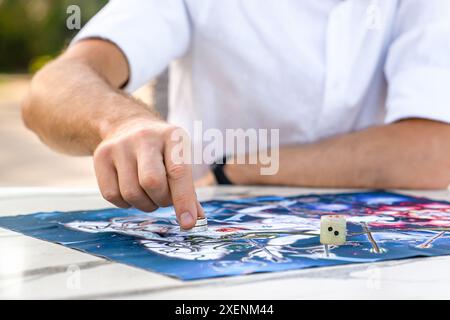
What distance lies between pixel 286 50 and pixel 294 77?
0.17 feet

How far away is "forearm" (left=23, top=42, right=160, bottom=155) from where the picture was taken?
113 cm

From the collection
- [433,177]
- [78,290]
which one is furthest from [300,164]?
[78,290]

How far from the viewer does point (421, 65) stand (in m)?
1.53

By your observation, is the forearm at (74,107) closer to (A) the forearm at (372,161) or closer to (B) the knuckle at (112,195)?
(B) the knuckle at (112,195)

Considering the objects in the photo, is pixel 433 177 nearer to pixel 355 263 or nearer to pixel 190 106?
pixel 190 106

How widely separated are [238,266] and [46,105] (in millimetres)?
748

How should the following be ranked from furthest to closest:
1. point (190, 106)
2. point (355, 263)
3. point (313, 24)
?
point (190, 106) < point (313, 24) < point (355, 263)

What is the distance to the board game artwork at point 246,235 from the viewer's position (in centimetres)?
75

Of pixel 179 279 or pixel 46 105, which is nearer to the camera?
pixel 179 279

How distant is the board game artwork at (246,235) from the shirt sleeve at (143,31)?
19.8 inches

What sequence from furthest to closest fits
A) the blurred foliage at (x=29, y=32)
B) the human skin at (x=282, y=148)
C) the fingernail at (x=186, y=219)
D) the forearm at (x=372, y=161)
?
the blurred foliage at (x=29, y=32)
the forearm at (x=372, y=161)
the human skin at (x=282, y=148)
the fingernail at (x=186, y=219)

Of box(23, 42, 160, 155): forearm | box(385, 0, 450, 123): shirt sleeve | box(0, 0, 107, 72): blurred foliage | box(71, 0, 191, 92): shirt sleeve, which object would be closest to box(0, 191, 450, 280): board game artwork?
box(23, 42, 160, 155): forearm

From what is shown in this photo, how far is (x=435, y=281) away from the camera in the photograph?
0.70m

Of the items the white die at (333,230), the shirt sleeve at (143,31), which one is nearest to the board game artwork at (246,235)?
the white die at (333,230)
